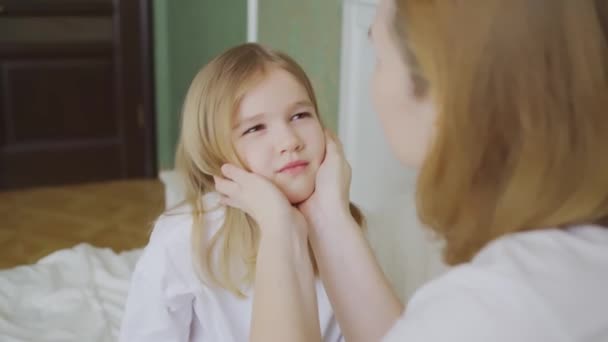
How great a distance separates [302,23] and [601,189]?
1.43 m

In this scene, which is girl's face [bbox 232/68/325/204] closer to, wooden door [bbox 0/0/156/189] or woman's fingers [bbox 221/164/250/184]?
woman's fingers [bbox 221/164/250/184]

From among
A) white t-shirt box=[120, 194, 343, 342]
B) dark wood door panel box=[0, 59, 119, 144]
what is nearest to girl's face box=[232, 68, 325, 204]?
white t-shirt box=[120, 194, 343, 342]

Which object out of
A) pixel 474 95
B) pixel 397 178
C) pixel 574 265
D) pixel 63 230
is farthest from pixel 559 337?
pixel 63 230

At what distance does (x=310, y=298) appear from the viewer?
97cm

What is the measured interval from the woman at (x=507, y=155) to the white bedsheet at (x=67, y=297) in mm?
1073

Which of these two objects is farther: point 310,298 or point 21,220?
point 21,220

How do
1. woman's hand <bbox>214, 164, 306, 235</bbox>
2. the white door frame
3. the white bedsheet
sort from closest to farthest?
1. woman's hand <bbox>214, 164, 306, 235</bbox>
2. the white bedsheet
3. the white door frame

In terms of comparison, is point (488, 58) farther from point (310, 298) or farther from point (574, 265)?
point (310, 298)

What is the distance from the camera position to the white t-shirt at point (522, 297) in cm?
61

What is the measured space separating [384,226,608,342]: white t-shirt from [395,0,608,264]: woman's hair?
0.04 m

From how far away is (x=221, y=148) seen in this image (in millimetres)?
1147

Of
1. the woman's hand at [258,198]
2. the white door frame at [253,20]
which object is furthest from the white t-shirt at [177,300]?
the white door frame at [253,20]

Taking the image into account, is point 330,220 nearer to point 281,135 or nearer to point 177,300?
point 281,135

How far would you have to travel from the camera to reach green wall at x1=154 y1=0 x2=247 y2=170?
2.72 metres
